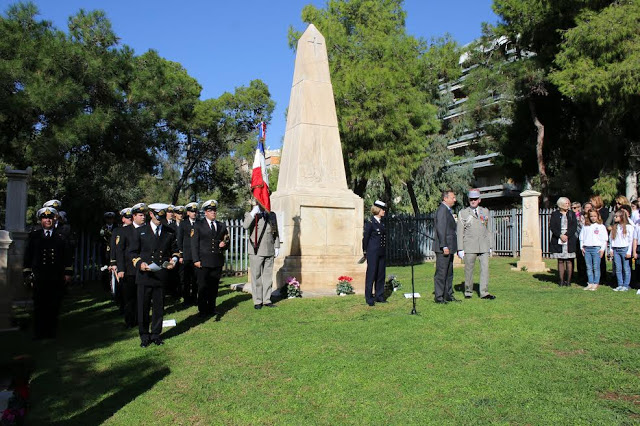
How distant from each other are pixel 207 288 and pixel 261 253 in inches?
45.8

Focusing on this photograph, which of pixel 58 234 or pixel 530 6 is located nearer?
pixel 58 234

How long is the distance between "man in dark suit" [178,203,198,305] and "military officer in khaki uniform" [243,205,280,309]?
5.55 feet

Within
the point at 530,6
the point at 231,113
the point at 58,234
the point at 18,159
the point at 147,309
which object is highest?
the point at 530,6

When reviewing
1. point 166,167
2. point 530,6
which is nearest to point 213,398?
point 530,6

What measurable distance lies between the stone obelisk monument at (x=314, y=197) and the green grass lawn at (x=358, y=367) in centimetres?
233

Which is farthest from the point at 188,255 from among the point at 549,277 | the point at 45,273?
the point at 549,277

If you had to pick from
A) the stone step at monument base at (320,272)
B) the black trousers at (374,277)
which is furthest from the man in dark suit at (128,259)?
the black trousers at (374,277)

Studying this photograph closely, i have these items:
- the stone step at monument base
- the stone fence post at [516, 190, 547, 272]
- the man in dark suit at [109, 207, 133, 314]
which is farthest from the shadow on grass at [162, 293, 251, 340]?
the stone fence post at [516, 190, 547, 272]

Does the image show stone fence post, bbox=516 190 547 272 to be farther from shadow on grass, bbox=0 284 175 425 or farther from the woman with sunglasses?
shadow on grass, bbox=0 284 175 425

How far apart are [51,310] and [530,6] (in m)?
24.1

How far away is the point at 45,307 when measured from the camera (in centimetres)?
767

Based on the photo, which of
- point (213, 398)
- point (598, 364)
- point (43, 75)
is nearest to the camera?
point (213, 398)

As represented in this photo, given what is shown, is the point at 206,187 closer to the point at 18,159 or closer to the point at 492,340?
the point at 18,159

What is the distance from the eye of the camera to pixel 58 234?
7.96 m
